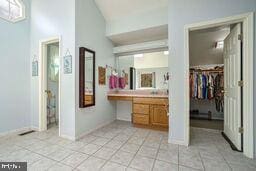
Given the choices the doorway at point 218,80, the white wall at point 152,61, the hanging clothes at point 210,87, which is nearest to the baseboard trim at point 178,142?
the doorway at point 218,80

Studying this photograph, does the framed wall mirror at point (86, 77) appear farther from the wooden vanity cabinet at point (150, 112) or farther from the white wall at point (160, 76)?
the white wall at point (160, 76)

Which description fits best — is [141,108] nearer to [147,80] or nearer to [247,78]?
[147,80]

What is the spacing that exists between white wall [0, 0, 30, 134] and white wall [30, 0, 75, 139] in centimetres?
15

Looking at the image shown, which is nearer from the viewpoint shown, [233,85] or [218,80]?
[233,85]

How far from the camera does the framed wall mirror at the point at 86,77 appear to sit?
262 centimetres

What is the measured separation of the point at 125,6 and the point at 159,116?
2.71 meters

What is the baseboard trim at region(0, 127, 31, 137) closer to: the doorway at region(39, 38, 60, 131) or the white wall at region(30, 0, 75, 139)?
the white wall at region(30, 0, 75, 139)

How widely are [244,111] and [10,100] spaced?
435 cm

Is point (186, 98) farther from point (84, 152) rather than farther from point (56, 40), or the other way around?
point (56, 40)

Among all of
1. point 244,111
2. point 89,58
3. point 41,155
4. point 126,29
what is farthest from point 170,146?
point 126,29

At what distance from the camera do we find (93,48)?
119 inches

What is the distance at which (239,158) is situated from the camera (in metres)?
1.85

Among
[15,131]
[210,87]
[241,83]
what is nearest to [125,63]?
[210,87]

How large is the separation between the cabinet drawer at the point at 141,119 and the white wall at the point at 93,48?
0.83m
